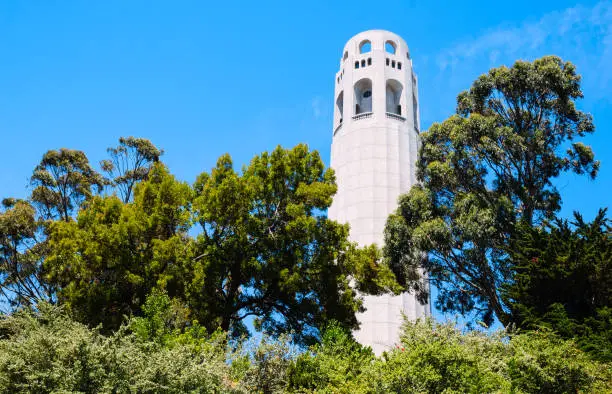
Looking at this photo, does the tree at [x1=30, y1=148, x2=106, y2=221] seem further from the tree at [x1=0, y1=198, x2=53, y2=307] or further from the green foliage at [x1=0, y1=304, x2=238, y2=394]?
the green foliage at [x1=0, y1=304, x2=238, y2=394]

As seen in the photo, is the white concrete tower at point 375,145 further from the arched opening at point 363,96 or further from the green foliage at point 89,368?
the green foliage at point 89,368

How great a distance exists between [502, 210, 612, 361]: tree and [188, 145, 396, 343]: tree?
4876 millimetres

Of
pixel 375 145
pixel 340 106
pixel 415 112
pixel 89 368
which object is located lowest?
pixel 89 368

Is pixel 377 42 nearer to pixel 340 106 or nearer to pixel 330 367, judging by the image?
pixel 340 106

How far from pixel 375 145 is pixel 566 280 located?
71.9ft

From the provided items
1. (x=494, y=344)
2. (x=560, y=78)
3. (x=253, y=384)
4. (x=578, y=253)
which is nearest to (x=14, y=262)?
(x=253, y=384)

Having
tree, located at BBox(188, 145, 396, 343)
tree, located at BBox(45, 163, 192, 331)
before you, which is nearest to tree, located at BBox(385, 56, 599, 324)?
tree, located at BBox(188, 145, 396, 343)

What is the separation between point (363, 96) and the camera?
41.0 m

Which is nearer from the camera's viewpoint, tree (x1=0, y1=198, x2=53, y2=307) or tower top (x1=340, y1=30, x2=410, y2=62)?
tree (x1=0, y1=198, x2=53, y2=307)

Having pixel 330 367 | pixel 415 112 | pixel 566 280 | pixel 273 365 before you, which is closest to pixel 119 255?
pixel 273 365

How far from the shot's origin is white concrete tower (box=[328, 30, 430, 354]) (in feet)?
105

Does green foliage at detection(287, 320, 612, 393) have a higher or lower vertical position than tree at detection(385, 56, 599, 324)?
lower

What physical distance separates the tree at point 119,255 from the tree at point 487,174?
28.5ft

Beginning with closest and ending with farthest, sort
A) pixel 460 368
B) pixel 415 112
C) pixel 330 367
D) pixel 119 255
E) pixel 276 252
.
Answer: pixel 460 368, pixel 330 367, pixel 119 255, pixel 276 252, pixel 415 112
